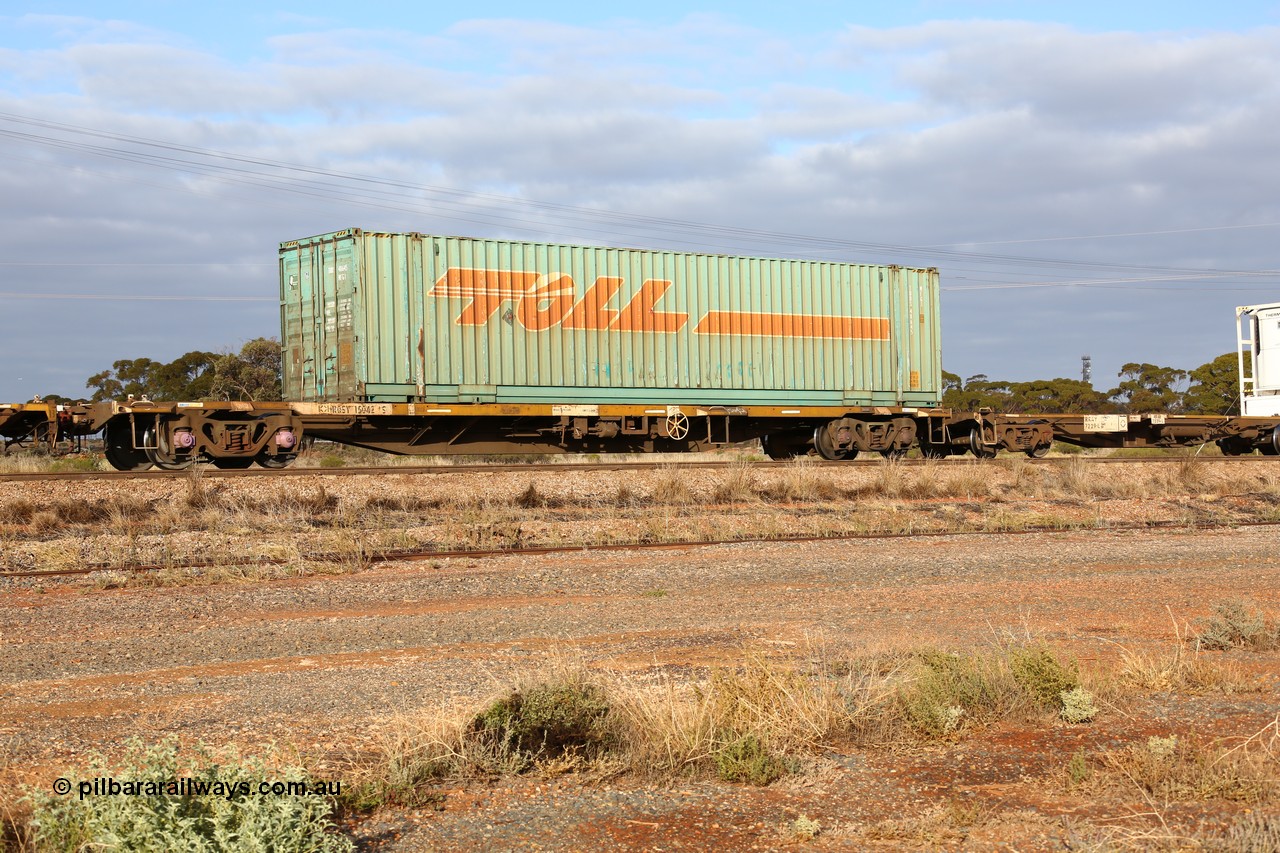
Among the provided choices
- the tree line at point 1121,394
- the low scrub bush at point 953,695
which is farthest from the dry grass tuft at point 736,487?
the tree line at point 1121,394

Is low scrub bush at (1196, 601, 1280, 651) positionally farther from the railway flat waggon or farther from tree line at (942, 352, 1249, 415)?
tree line at (942, 352, 1249, 415)

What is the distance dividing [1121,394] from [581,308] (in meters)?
52.5

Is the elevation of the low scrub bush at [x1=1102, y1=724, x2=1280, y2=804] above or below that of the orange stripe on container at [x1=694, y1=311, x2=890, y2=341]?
below

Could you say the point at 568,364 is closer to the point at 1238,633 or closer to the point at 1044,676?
the point at 1238,633

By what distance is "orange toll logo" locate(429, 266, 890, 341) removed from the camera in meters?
17.4

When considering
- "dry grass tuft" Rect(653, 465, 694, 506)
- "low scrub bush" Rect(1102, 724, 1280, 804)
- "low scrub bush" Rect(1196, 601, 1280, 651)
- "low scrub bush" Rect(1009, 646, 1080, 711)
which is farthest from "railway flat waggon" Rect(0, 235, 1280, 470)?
"low scrub bush" Rect(1102, 724, 1280, 804)

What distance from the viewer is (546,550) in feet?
37.8

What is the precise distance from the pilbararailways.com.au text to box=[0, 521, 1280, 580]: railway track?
6.41 metres

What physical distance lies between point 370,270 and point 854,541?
339 inches

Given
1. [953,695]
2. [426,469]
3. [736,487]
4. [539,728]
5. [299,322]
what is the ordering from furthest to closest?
[299,322], [736,487], [426,469], [953,695], [539,728]

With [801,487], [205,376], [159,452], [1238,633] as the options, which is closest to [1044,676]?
[1238,633]

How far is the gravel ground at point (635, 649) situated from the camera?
4005 mm

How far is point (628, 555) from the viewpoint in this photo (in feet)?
37.2

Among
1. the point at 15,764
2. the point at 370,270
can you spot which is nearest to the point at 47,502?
the point at 370,270
